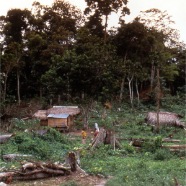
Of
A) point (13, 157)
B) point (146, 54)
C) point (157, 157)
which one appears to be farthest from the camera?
point (146, 54)

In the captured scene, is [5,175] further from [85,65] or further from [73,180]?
[85,65]

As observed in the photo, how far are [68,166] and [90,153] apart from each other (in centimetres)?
346

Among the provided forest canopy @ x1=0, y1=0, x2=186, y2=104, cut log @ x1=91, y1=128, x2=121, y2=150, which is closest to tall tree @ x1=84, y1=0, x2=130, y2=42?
forest canopy @ x1=0, y1=0, x2=186, y2=104

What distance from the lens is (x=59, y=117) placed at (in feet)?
78.4

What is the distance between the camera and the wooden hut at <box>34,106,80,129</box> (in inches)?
943

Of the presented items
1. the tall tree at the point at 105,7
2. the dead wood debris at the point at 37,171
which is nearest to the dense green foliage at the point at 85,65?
the tall tree at the point at 105,7

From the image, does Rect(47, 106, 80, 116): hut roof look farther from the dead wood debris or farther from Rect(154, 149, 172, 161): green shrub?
the dead wood debris

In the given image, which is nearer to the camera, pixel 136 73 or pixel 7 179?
pixel 7 179

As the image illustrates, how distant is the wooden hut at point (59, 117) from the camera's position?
78.6 feet

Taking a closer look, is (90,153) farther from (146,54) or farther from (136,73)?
(146,54)

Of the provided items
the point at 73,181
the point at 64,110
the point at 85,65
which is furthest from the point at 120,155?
the point at 85,65

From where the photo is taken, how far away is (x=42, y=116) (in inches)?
965

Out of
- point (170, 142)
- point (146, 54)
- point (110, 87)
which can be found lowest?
point (170, 142)

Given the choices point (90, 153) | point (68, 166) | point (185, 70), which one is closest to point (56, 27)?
point (185, 70)
